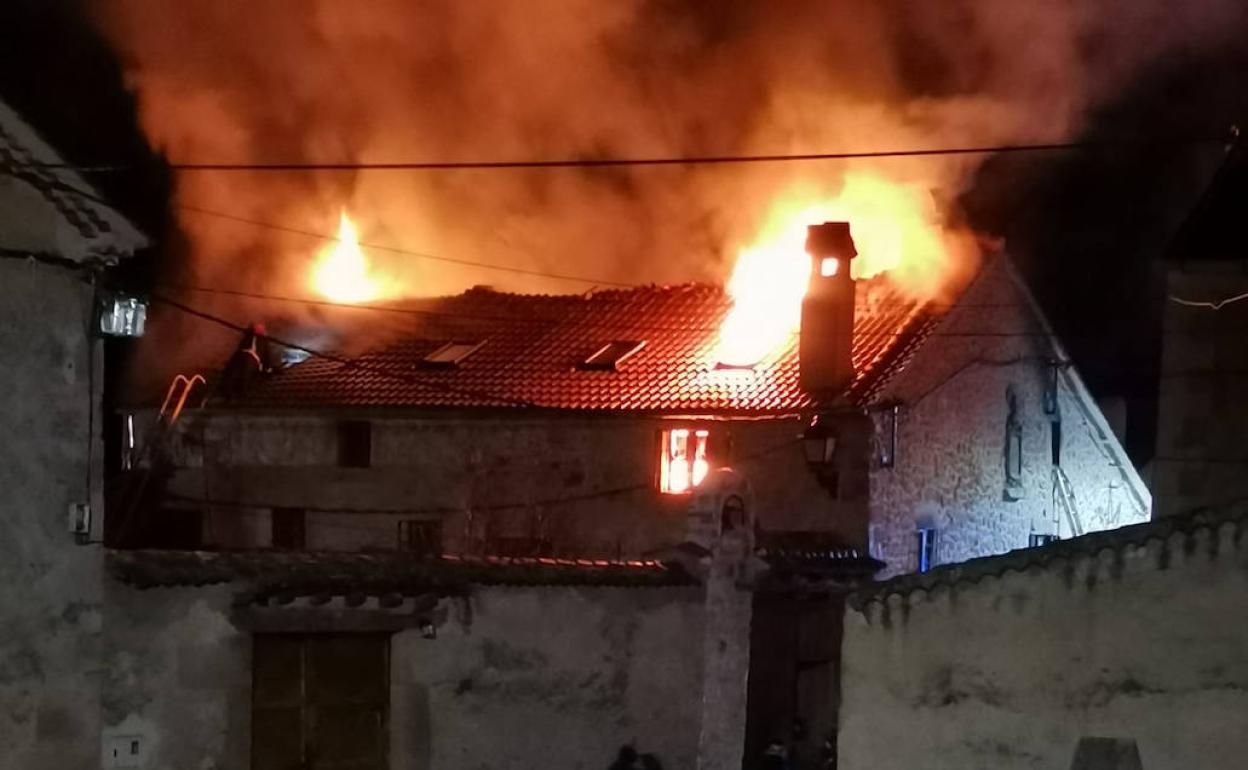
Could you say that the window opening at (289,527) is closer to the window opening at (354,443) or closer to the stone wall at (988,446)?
the window opening at (354,443)

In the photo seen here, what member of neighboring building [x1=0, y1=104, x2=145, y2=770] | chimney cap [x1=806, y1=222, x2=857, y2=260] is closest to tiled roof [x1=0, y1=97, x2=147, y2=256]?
neighboring building [x1=0, y1=104, x2=145, y2=770]

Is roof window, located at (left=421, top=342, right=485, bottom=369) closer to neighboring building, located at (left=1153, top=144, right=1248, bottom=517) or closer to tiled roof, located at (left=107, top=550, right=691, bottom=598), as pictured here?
tiled roof, located at (left=107, top=550, right=691, bottom=598)

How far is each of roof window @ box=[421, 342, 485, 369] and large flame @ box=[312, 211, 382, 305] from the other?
167 inches

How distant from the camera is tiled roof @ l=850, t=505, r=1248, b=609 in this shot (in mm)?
10828

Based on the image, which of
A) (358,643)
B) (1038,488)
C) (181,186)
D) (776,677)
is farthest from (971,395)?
(181,186)

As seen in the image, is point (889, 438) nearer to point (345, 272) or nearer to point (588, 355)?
point (588, 355)

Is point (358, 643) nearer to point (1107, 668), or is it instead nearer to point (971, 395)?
point (1107, 668)

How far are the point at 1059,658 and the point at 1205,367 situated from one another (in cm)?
666

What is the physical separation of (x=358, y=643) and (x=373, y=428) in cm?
938

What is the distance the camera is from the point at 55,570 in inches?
541

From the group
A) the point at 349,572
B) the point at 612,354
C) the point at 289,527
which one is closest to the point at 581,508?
the point at 612,354

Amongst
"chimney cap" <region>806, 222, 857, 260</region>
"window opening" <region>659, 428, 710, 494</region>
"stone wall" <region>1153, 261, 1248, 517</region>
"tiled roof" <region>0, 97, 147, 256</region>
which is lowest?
"window opening" <region>659, 428, 710, 494</region>

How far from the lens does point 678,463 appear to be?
23.1m

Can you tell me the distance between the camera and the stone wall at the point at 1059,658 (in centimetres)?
1091
